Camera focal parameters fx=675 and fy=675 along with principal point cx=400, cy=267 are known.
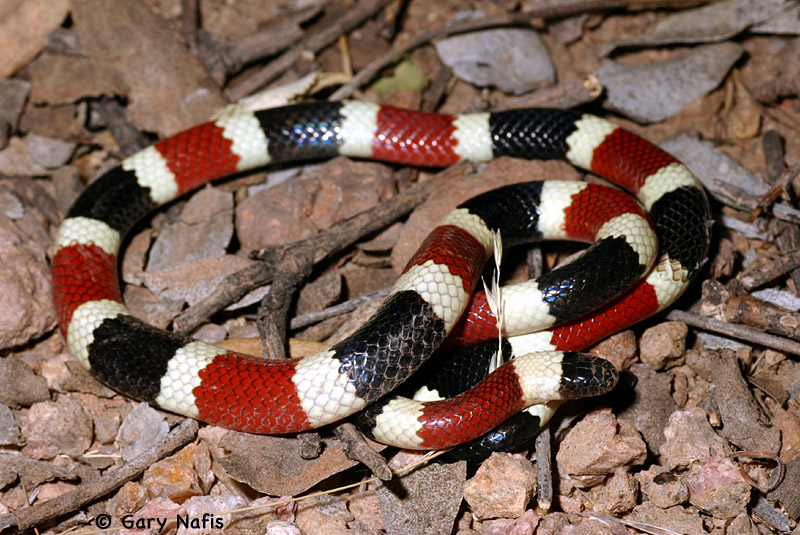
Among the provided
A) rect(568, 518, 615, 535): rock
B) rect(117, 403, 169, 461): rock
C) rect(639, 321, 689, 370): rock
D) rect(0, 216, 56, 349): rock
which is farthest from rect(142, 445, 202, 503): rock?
rect(639, 321, 689, 370): rock

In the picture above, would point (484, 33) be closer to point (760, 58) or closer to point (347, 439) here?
point (760, 58)

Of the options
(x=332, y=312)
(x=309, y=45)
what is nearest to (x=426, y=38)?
(x=309, y=45)

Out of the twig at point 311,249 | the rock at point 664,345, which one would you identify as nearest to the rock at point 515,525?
the rock at point 664,345

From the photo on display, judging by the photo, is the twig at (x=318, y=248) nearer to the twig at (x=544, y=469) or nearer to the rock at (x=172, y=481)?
the rock at (x=172, y=481)

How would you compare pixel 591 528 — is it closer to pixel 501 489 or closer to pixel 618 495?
pixel 618 495

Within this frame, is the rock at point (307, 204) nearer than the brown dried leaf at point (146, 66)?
Yes

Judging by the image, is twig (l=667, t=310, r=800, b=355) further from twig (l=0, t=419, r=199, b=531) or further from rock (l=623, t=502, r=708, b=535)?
twig (l=0, t=419, r=199, b=531)

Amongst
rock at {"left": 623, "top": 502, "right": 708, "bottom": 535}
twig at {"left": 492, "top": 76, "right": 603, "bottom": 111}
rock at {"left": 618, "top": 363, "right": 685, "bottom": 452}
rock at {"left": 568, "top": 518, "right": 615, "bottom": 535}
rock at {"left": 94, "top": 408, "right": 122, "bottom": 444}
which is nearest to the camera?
rock at {"left": 568, "top": 518, "right": 615, "bottom": 535}
